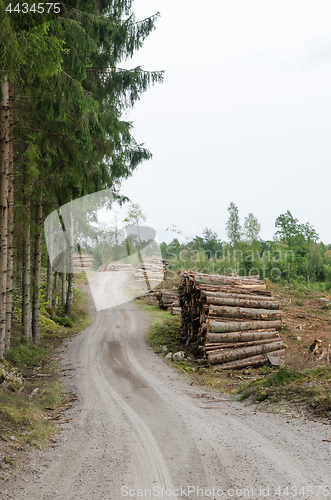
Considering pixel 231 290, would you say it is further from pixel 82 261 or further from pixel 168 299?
pixel 168 299

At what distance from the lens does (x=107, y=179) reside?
11.0 meters

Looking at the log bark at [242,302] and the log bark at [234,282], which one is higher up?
the log bark at [234,282]

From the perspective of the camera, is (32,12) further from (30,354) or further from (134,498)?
(30,354)

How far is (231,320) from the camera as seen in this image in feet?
45.3

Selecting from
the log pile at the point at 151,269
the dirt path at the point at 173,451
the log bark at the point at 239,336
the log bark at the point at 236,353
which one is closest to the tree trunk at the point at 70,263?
the log bark at the point at 239,336

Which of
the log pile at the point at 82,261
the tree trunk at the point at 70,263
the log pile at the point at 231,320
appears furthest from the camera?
the log pile at the point at 82,261

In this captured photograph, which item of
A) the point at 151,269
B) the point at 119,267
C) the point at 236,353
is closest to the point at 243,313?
the point at 236,353

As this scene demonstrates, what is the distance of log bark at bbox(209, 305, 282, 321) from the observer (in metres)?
13.5

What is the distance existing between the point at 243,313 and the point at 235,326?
2.75ft

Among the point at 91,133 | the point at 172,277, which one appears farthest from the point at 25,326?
the point at 172,277

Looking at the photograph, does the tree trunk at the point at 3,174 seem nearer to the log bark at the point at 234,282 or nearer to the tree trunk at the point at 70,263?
the log bark at the point at 234,282

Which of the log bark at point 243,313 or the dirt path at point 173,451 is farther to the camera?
the log bark at point 243,313

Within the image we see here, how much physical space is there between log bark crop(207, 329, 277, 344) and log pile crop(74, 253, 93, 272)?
11.5 metres

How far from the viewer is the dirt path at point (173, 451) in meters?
3.92
